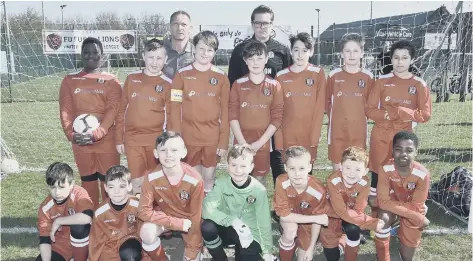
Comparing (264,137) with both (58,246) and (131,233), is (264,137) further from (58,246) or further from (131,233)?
(58,246)

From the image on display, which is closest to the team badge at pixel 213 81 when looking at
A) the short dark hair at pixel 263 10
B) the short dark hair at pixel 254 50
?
the short dark hair at pixel 254 50

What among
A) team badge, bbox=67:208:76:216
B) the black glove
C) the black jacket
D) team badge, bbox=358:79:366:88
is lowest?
team badge, bbox=67:208:76:216

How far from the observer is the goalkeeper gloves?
273 centimetres

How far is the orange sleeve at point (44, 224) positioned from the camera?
2.85 m

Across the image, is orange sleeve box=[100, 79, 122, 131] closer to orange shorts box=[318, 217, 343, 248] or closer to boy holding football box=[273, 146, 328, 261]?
boy holding football box=[273, 146, 328, 261]

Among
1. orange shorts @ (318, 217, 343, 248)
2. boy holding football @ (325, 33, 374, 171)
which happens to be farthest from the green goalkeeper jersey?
boy holding football @ (325, 33, 374, 171)

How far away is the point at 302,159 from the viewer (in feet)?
9.48

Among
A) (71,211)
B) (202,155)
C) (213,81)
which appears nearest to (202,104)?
(213,81)

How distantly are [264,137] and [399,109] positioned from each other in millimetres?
1018

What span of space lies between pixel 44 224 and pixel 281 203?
5.03ft

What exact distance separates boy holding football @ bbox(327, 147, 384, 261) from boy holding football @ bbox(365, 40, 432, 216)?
0.57 metres

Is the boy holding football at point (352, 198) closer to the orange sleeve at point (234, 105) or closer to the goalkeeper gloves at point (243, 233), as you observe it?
the goalkeeper gloves at point (243, 233)

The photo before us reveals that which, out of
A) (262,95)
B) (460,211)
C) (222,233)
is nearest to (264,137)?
(262,95)

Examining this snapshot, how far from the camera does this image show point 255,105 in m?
3.43
